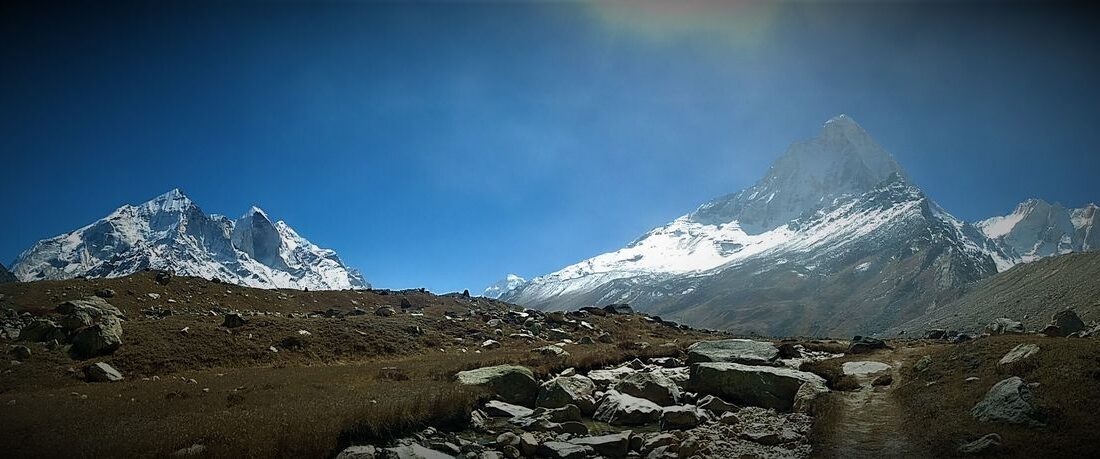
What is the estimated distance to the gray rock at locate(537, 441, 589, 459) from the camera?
1423cm

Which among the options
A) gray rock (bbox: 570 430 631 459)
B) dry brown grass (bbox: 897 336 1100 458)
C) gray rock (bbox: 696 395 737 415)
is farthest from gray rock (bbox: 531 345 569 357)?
dry brown grass (bbox: 897 336 1100 458)

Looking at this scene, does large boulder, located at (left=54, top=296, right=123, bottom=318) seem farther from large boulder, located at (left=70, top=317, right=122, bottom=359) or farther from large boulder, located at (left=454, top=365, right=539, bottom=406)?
large boulder, located at (left=454, top=365, right=539, bottom=406)

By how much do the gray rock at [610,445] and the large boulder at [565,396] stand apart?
510cm

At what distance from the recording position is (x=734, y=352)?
28.2m

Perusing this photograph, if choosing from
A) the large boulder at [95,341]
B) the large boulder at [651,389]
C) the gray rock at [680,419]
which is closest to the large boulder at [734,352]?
the large boulder at [651,389]

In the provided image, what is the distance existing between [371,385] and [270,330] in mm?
18247

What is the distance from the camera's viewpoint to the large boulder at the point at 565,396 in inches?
801

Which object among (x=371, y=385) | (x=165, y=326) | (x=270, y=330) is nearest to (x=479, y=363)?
(x=371, y=385)

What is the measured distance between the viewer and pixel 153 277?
52.3 metres

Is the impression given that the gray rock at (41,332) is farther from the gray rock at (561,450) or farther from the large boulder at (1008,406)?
the large boulder at (1008,406)

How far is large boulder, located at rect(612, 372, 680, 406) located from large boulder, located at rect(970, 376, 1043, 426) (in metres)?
10.1

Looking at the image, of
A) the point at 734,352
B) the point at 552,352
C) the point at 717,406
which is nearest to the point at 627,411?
the point at 717,406

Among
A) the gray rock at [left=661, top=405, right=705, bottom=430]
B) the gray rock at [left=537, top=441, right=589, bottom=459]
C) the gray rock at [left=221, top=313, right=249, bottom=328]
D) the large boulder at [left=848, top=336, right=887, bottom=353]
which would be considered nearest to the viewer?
the gray rock at [left=537, top=441, right=589, bottom=459]

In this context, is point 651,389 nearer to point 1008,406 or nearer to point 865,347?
point 1008,406
